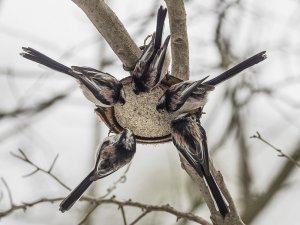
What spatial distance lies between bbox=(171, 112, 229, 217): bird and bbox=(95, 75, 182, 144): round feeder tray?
6 cm

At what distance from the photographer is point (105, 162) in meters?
1.49

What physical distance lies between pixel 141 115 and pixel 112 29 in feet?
0.88

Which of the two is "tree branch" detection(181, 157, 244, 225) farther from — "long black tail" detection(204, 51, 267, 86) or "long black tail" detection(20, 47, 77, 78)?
"long black tail" detection(20, 47, 77, 78)

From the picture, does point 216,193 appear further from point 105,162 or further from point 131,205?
point 131,205

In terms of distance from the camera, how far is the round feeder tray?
157 centimetres

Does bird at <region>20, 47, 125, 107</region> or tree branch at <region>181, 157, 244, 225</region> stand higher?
bird at <region>20, 47, 125, 107</region>

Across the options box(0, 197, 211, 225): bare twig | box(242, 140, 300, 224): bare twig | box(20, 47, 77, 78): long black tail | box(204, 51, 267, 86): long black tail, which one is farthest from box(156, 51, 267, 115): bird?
box(242, 140, 300, 224): bare twig

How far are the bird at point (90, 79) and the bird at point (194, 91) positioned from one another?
0.15m

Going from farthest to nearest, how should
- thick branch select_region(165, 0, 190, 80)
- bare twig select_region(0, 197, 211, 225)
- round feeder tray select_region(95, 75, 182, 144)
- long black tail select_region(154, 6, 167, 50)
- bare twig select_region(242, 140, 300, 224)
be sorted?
bare twig select_region(242, 140, 300, 224) < bare twig select_region(0, 197, 211, 225) < thick branch select_region(165, 0, 190, 80) < round feeder tray select_region(95, 75, 182, 144) < long black tail select_region(154, 6, 167, 50)

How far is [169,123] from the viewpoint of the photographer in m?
1.56

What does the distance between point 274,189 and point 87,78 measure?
8.88 feet

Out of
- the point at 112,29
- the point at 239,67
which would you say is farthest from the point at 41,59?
the point at 239,67

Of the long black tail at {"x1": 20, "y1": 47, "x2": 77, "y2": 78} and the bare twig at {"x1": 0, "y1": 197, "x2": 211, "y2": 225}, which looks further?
the bare twig at {"x1": 0, "y1": 197, "x2": 211, "y2": 225}

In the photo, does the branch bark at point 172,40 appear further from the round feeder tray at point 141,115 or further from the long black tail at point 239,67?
the long black tail at point 239,67
